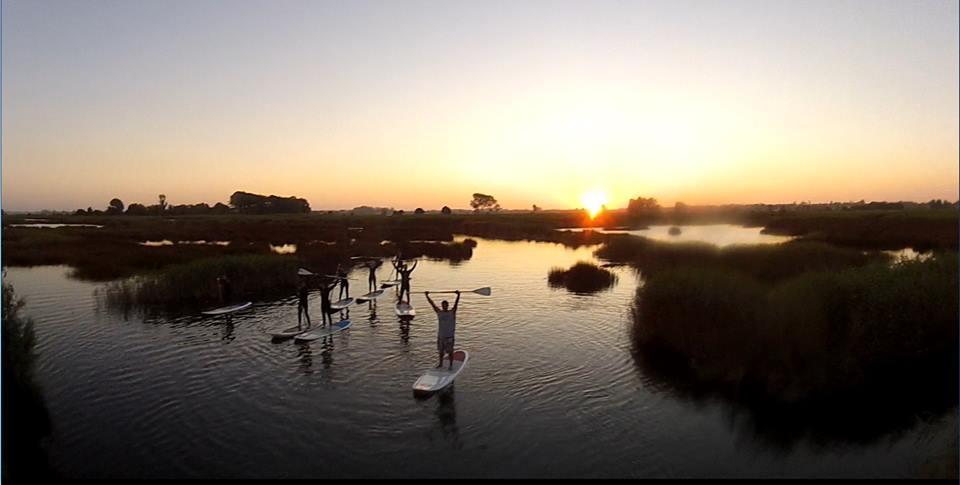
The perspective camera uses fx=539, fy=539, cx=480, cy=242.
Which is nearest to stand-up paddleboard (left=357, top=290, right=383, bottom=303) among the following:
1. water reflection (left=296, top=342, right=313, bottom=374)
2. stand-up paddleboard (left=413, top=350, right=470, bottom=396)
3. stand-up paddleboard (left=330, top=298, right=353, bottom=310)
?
stand-up paddleboard (left=330, top=298, right=353, bottom=310)

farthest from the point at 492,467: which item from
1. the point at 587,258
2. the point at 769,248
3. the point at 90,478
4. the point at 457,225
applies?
the point at 457,225

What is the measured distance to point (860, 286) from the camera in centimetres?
1678

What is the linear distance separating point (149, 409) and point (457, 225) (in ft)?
290

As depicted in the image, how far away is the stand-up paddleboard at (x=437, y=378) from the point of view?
15.2m

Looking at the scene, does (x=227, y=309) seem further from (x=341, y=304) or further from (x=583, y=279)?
(x=583, y=279)

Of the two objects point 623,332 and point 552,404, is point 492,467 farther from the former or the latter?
point 623,332

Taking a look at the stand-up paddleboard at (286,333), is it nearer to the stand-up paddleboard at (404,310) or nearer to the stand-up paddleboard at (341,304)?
the stand-up paddleboard at (341,304)

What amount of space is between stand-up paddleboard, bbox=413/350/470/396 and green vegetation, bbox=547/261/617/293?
18.6 metres

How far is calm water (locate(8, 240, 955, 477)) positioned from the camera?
11867mm

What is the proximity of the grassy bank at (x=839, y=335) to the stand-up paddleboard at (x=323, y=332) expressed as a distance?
13.5m

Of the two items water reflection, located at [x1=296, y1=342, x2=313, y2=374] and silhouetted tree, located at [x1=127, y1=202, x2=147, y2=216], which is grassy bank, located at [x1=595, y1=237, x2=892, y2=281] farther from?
silhouetted tree, located at [x1=127, y1=202, x2=147, y2=216]

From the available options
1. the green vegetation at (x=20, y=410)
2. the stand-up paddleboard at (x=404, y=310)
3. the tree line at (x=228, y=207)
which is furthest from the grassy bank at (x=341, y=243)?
the tree line at (x=228, y=207)

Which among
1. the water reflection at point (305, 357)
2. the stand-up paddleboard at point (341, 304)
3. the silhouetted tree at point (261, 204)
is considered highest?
the silhouetted tree at point (261, 204)

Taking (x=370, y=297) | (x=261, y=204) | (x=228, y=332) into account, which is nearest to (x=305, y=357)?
(x=228, y=332)
